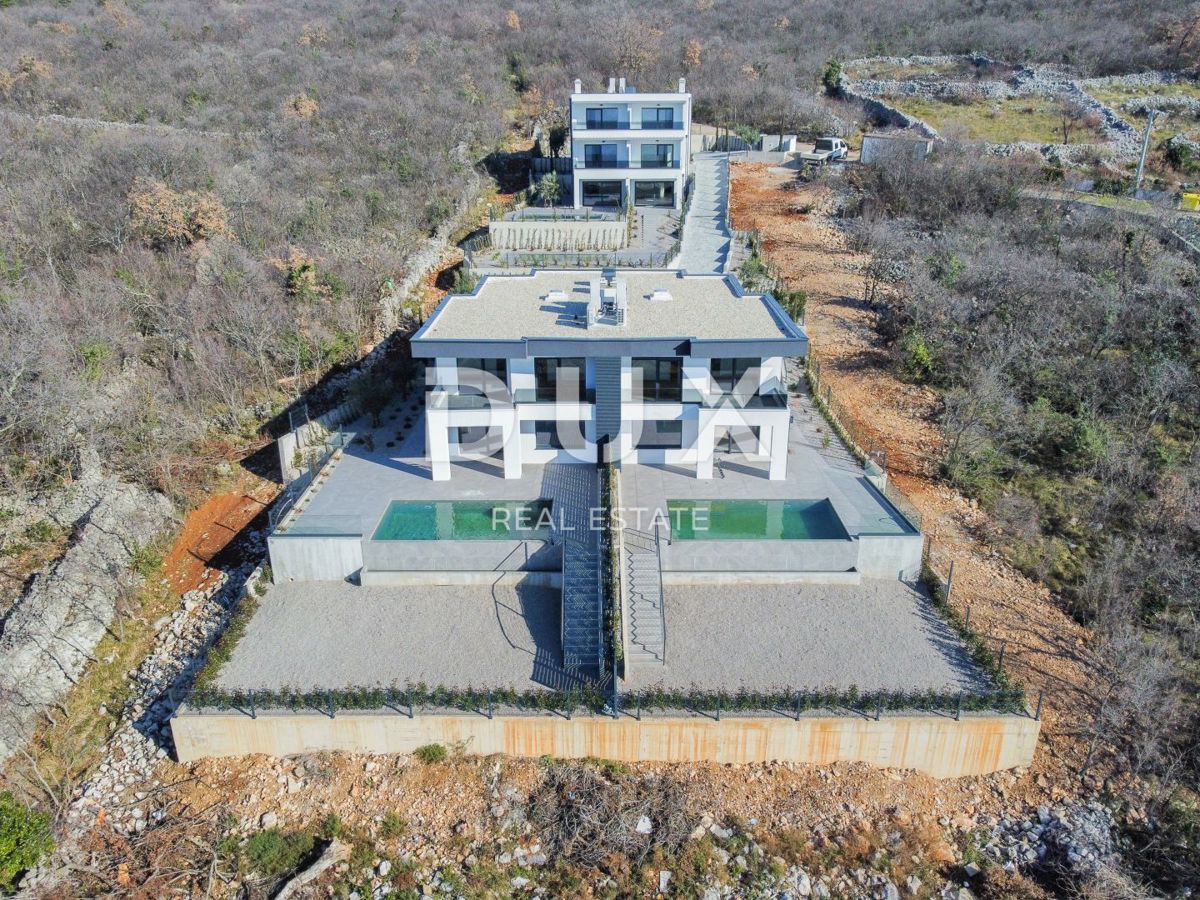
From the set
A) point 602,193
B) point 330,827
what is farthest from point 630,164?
point 330,827

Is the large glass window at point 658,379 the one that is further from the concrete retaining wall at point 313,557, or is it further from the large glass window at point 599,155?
the large glass window at point 599,155

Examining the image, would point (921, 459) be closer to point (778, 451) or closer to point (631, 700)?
point (778, 451)

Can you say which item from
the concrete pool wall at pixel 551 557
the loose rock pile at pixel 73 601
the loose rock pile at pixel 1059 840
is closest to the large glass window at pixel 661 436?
the concrete pool wall at pixel 551 557

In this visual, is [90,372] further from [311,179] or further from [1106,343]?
[1106,343]

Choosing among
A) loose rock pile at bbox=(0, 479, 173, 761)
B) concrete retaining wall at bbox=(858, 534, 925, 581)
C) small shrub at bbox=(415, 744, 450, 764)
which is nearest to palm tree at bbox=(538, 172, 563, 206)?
loose rock pile at bbox=(0, 479, 173, 761)

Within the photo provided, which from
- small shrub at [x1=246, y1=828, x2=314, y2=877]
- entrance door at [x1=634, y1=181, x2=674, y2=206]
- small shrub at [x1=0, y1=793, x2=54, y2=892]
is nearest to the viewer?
small shrub at [x1=0, y1=793, x2=54, y2=892]

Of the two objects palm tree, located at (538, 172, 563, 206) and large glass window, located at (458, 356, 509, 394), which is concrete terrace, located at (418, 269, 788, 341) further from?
palm tree, located at (538, 172, 563, 206)
